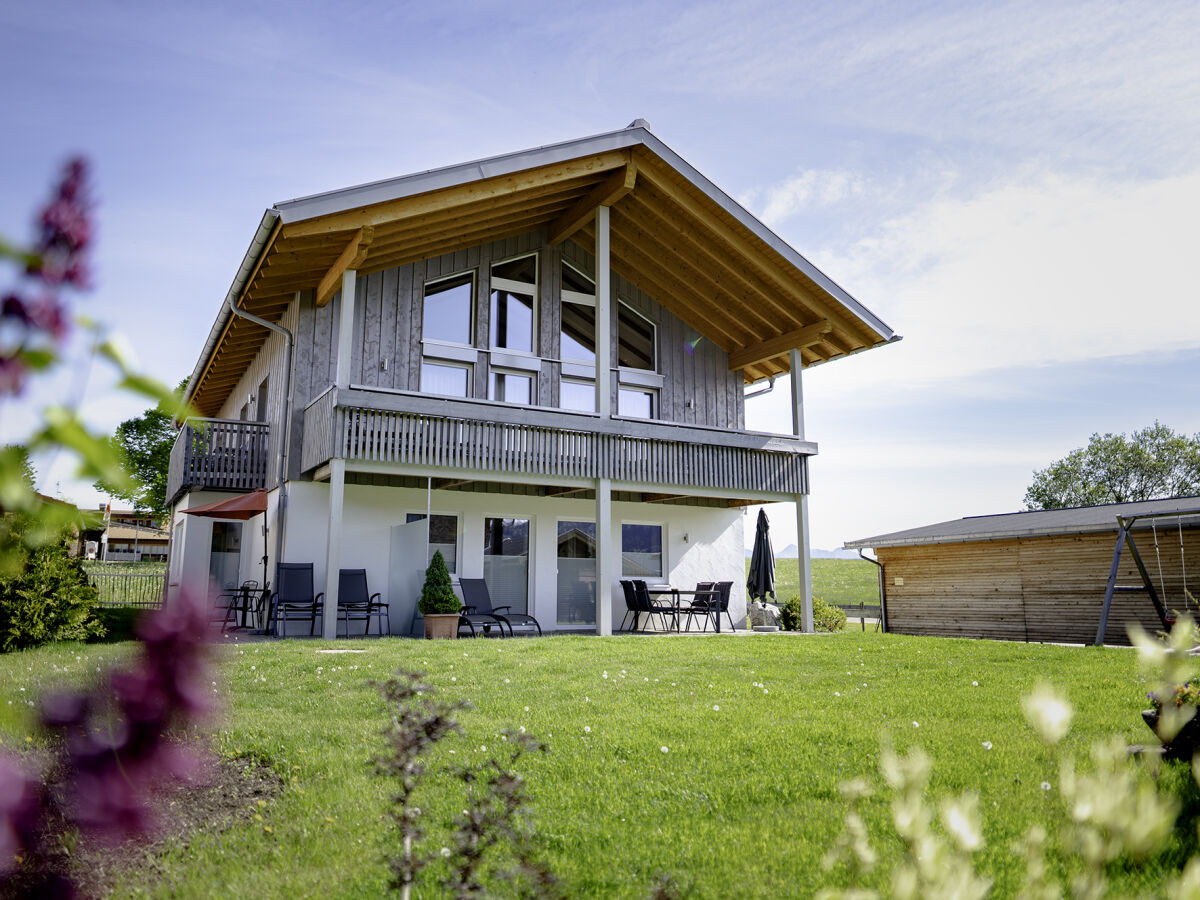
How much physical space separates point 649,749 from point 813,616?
11.4 metres

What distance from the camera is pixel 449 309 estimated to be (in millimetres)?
14141

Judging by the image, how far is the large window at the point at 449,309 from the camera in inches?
549

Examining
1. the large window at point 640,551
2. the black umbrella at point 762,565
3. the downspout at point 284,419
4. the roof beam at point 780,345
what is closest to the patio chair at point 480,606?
the large window at point 640,551

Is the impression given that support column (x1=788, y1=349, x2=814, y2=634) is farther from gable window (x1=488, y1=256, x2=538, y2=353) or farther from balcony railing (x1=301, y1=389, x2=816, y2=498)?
gable window (x1=488, y1=256, x2=538, y2=353)

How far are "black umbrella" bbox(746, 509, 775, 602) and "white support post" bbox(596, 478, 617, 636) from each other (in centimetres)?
496

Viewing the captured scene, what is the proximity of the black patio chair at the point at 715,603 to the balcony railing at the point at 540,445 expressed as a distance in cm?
185

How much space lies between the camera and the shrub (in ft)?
36.3

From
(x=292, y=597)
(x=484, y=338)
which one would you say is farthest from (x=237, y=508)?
(x=484, y=338)

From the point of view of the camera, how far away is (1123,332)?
156ft

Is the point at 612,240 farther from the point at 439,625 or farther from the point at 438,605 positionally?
the point at 439,625

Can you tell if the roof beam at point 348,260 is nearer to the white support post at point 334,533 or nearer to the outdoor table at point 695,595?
the white support post at point 334,533

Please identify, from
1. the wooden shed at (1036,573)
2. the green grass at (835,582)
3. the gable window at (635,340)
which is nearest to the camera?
the wooden shed at (1036,573)

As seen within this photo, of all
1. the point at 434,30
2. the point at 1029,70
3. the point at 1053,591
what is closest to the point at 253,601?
the point at 434,30

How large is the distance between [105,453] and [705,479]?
13.1 metres
